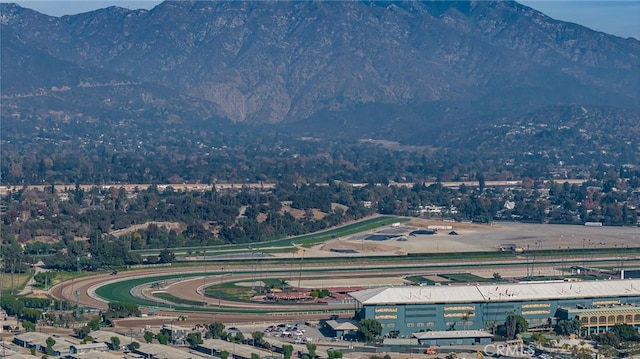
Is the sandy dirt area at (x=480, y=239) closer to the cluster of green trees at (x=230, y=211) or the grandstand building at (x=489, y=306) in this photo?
the cluster of green trees at (x=230, y=211)

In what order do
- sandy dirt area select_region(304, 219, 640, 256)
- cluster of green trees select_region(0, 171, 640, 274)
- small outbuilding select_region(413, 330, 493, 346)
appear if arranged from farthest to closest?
sandy dirt area select_region(304, 219, 640, 256), cluster of green trees select_region(0, 171, 640, 274), small outbuilding select_region(413, 330, 493, 346)

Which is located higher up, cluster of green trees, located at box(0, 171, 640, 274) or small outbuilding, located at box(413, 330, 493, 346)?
cluster of green trees, located at box(0, 171, 640, 274)

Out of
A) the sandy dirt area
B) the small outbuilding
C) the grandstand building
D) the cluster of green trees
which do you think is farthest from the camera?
the sandy dirt area


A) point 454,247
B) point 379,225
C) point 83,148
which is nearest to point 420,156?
point 83,148

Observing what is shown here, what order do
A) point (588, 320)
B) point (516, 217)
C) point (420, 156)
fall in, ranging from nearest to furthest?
point (588, 320), point (516, 217), point (420, 156)

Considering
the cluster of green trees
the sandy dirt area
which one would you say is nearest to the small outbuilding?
the cluster of green trees

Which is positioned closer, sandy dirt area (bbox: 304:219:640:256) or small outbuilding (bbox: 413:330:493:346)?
small outbuilding (bbox: 413:330:493:346)

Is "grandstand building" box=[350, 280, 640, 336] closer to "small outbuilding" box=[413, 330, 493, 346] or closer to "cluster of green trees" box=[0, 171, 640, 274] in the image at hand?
"small outbuilding" box=[413, 330, 493, 346]

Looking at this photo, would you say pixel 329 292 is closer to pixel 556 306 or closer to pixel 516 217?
pixel 556 306

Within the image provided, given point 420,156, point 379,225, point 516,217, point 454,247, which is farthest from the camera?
point 420,156
